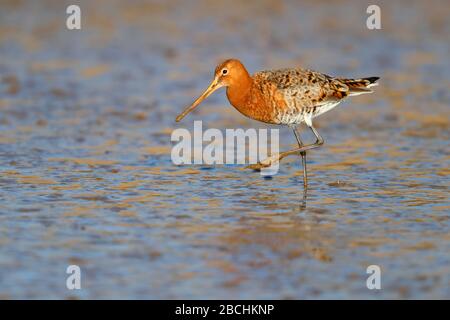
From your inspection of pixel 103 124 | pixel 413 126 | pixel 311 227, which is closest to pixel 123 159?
pixel 103 124

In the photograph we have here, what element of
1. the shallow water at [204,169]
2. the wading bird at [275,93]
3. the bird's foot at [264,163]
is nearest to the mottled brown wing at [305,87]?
the wading bird at [275,93]

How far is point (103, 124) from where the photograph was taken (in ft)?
39.4

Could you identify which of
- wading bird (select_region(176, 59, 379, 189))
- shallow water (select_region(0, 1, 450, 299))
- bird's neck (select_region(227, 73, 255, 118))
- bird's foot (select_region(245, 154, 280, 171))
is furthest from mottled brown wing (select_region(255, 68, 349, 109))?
shallow water (select_region(0, 1, 450, 299))

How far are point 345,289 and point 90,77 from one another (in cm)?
919

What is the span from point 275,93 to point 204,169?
117cm

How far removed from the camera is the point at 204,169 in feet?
32.7

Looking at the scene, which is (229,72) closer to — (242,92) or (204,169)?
(242,92)

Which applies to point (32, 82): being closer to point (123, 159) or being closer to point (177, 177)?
point (123, 159)

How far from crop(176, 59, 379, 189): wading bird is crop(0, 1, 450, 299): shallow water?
0.64m

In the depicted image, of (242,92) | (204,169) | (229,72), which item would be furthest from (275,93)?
(204,169)

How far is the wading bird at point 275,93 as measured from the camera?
30.9ft

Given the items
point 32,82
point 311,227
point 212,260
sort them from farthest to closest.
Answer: point 32,82
point 311,227
point 212,260

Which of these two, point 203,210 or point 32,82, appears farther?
point 32,82

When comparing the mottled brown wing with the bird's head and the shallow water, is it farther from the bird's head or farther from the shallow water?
the shallow water
